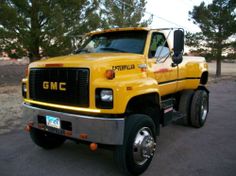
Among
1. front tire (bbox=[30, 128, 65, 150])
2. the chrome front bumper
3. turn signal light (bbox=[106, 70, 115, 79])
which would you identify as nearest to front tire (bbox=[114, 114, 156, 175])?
the chrome front bumper

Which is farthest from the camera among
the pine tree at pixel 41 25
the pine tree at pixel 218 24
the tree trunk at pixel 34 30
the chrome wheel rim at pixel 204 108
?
the pine tree at pixel 218 24

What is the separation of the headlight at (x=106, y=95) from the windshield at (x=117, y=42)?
1416 mm

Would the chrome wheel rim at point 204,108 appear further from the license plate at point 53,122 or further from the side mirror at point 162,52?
the license plate at point 53,122

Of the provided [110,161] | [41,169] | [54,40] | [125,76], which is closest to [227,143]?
[110,161]

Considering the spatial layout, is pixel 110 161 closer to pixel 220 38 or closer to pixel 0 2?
pixel 0 2

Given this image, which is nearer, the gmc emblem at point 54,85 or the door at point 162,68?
the gmc emblem at point 54,85

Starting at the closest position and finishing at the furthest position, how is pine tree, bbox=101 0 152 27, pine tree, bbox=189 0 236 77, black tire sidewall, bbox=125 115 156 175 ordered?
black tire sidewall, bbox=125 115 156 175 → pine tree, bbox=101 0 152 27 → pine tree, bbox=189 0 236 77

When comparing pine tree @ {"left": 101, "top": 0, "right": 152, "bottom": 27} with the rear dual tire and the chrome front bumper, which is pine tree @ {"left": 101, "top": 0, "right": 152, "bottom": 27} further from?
the chrome front bumper

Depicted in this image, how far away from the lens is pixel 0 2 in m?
12.2

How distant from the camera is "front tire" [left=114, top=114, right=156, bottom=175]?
3.70 metres

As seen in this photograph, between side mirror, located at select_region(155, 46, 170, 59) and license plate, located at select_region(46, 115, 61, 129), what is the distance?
84.6 inches

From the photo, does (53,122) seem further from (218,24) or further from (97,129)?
(218,24)

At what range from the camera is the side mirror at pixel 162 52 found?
4895 millimetres

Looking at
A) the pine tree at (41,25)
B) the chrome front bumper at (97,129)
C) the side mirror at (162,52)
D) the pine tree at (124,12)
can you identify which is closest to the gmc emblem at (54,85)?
the chrome front bumper at (97,129)
